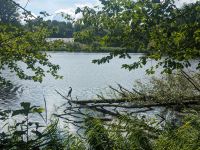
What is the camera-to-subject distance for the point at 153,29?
6.87 metres

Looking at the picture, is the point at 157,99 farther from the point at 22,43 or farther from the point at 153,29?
the point at 153,29

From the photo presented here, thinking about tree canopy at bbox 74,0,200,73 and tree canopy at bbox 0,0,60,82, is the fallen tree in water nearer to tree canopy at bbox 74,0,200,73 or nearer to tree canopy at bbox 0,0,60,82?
tree canopy at bbox 0,0,60,82

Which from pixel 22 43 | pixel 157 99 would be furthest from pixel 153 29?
pixel 157 99

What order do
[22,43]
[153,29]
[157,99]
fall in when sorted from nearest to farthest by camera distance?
1. [153,29]
2. [22,43]
3. [157,99]

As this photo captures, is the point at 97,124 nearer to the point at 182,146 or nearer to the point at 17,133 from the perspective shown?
the point at 182,146

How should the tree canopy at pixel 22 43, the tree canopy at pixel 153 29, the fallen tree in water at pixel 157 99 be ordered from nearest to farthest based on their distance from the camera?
the tree canopy at pixel 153 29
the tree canopy at pixel 22 43
the fallen tree in water at pixel 157 99

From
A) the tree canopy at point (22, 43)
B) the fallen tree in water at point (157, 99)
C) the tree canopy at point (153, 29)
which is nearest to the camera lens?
the tree canopy at point (153, 29)

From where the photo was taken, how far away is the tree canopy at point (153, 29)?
674 centimetres

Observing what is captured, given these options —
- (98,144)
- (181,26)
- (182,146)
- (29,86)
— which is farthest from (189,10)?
(29,86)

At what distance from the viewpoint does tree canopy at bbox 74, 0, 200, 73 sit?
674 centimetres

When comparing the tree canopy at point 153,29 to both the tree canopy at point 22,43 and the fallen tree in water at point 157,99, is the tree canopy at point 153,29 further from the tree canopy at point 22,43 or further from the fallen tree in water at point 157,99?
the fallen tree in water at point 157,99

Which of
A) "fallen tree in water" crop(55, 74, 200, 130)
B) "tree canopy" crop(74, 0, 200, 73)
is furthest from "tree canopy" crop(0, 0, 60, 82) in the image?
"fallen tree in water" crop(55, 74, 200, 130)

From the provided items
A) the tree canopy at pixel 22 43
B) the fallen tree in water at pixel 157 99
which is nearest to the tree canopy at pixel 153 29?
the tree canopy at pixel 22 43

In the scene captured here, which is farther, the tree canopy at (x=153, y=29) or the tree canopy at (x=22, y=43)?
the tree canopy at (x=22, y=43)
